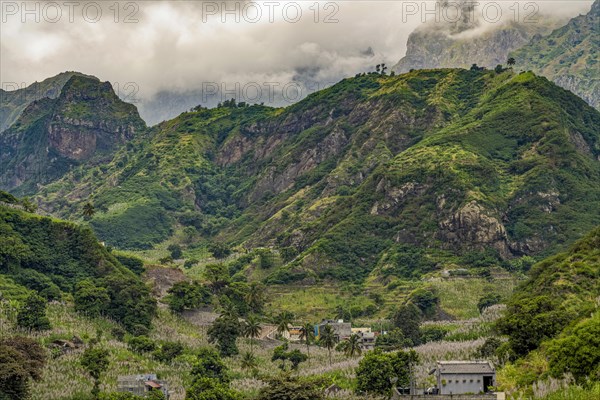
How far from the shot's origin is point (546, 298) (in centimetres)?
13362

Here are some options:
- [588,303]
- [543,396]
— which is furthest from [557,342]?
[588,303]

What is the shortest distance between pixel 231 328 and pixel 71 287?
141 ft

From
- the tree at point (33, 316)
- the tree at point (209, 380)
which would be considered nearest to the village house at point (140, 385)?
the tree at point (209, 380)

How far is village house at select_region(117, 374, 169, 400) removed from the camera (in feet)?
456

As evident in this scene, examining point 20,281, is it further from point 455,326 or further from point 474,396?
point 474,396

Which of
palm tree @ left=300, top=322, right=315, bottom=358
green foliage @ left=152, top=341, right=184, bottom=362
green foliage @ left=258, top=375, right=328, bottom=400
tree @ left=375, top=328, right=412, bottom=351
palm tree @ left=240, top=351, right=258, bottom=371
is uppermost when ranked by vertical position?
palm tree @ left=300, top=322, right=315, bottom=358

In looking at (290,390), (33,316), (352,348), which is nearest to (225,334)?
(352,348)

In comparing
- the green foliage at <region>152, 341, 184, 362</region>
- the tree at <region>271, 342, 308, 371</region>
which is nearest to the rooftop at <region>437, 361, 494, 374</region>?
the tree at <region>271, 342, 308, 371</region>

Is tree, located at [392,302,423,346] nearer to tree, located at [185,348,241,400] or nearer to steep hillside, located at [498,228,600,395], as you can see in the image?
steep hillside, located at [498,228,600,395]

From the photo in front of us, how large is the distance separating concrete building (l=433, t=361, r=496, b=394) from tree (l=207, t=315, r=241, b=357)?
214 feet

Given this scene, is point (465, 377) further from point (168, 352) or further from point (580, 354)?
point (168, 352)

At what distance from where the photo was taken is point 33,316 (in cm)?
16050

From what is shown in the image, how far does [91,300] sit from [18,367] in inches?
2395

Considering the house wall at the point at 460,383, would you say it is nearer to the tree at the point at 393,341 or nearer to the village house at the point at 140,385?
the village house at the point at 140,385
